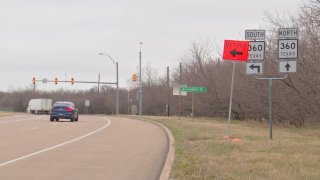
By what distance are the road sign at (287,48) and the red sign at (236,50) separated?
1203 mm

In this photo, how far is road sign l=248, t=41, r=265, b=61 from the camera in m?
18.5

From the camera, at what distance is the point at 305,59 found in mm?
32875

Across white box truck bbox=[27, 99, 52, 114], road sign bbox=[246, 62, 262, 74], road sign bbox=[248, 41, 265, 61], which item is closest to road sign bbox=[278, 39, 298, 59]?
road sign bbox=[248, 41, 265, 61]

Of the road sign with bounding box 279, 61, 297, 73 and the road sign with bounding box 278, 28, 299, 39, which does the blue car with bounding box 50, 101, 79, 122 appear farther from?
the road sign with bounding box 278, 28, 299, 39

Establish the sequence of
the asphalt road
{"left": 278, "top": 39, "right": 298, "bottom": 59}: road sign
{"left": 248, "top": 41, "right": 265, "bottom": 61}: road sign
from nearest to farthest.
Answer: the asphalt road < {"left": 278, "top": 39, "right": 298, "bottom": 59}: road sign < {"left": 248, "top": 41, "right": 265, "bottom": 61}: road sign

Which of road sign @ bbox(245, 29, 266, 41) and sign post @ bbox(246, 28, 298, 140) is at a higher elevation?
road sign @ bbox(245, 29, 266, 41)

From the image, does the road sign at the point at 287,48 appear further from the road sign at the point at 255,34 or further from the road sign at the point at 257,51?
the road sign at the point at 255,34

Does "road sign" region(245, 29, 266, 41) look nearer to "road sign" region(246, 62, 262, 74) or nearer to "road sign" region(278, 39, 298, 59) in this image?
"road sign" region(246, 62, 262, 74)

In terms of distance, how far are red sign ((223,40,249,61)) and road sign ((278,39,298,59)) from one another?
3.95 ft

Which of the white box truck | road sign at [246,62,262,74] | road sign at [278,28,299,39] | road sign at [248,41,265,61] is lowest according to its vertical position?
the white box truck

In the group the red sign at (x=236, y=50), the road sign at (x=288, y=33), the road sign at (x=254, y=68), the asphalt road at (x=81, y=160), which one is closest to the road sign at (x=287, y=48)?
the road sign at (x=288, y=33)

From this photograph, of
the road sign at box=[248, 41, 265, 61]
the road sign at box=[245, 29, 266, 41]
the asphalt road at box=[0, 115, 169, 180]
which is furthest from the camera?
the road sign at box=[245, 29, 266, 41]

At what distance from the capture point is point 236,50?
750 inches

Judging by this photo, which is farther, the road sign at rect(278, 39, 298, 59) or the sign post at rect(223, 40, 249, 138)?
the sign post at rect(223, 40, 249, 138)
